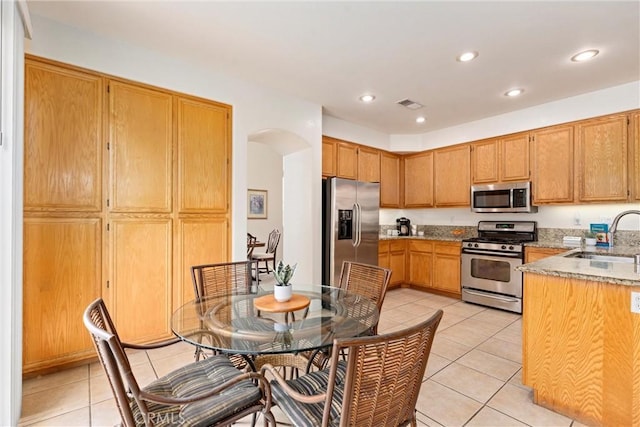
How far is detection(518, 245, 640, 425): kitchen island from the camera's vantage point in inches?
67.5

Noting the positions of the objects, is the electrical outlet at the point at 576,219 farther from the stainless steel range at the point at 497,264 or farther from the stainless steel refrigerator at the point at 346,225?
the stainless steel refrigerator at the point at 346,225

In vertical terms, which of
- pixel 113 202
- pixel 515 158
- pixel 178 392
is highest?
pixel 515 158

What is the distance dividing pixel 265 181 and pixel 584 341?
691 cm

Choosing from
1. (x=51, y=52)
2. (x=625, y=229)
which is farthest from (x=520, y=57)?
(x=51, y=52)

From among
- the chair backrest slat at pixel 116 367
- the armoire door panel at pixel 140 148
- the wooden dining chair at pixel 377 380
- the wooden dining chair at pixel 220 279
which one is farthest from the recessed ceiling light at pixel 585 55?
the chair backrest slat at pixel 116 367

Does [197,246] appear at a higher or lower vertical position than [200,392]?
higher

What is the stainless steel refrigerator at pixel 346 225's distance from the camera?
4.17 m

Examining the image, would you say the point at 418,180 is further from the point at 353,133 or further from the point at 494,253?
the point at 494,253

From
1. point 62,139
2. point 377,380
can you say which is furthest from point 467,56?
point 62,139

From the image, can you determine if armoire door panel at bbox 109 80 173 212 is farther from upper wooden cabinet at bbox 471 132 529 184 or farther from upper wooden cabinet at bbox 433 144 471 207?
upper wooden cabinet at bbox 471 132 529 184

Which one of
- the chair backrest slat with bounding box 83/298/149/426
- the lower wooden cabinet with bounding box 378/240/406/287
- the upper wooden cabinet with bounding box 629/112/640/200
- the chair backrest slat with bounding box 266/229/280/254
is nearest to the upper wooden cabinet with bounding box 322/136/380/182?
the lower wooden cabinet with bounding box 378/240/406/287

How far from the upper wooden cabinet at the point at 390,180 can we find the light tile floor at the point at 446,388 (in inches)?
100

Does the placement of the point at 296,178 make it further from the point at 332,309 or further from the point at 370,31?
the point at 332,309

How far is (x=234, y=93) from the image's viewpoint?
3.32 meters
